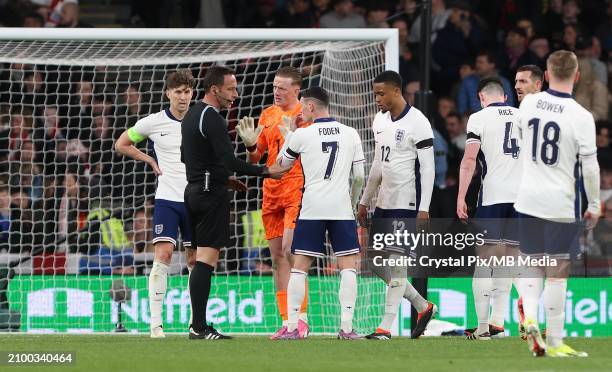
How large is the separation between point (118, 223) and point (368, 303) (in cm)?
300

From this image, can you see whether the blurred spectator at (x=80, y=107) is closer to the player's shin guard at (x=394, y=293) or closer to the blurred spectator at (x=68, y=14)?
the blurred spectator at (x=68, y=14)

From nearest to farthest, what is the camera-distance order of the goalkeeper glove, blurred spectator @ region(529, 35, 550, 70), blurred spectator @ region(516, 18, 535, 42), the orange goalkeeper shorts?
the goalkeeper glove
the orange goalkeeper shorts
blurred spectator @ region(529, 35, 550, 70)
blurred spectator @ region(516, 18, 535, 42)

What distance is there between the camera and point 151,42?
45.3 feet

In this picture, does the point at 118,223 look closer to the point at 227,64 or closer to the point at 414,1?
the point at 227,64

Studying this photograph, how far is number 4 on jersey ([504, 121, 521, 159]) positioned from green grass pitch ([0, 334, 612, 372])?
1549 millimetres

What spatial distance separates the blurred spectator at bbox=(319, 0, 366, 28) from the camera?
18703 mm

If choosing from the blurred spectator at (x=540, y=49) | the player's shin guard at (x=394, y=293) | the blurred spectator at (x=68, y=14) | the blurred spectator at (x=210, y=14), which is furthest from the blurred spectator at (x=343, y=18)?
the player's shin guard at (x=394, y=293)

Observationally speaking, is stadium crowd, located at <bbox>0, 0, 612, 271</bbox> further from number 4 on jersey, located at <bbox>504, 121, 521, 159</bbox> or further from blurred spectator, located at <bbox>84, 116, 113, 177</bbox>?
number 4 on jersey, located at <bbox>504, 121, 521, 159</bbox>

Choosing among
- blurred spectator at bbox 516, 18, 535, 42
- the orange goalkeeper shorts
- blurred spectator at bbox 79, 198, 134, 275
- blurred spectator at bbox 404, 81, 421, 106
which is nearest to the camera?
the orange goalkeeper shorts

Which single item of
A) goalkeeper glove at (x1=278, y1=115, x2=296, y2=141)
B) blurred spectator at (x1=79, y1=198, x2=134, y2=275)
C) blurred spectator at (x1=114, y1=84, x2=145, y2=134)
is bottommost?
blurred spectator at (x1=79, y1=198, x2=134, y2=275)

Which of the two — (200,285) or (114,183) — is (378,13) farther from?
(200,285)

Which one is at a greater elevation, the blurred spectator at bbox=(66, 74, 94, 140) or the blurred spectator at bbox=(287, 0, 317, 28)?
the blurred spectator at bbox=(287, 0, 317, 28)

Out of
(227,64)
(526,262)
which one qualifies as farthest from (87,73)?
(526,262)

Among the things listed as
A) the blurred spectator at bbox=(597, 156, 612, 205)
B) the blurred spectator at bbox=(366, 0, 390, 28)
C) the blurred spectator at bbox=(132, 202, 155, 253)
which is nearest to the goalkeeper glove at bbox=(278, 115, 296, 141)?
the blurred spectator at bbox=(132, 202, 155, 253)
